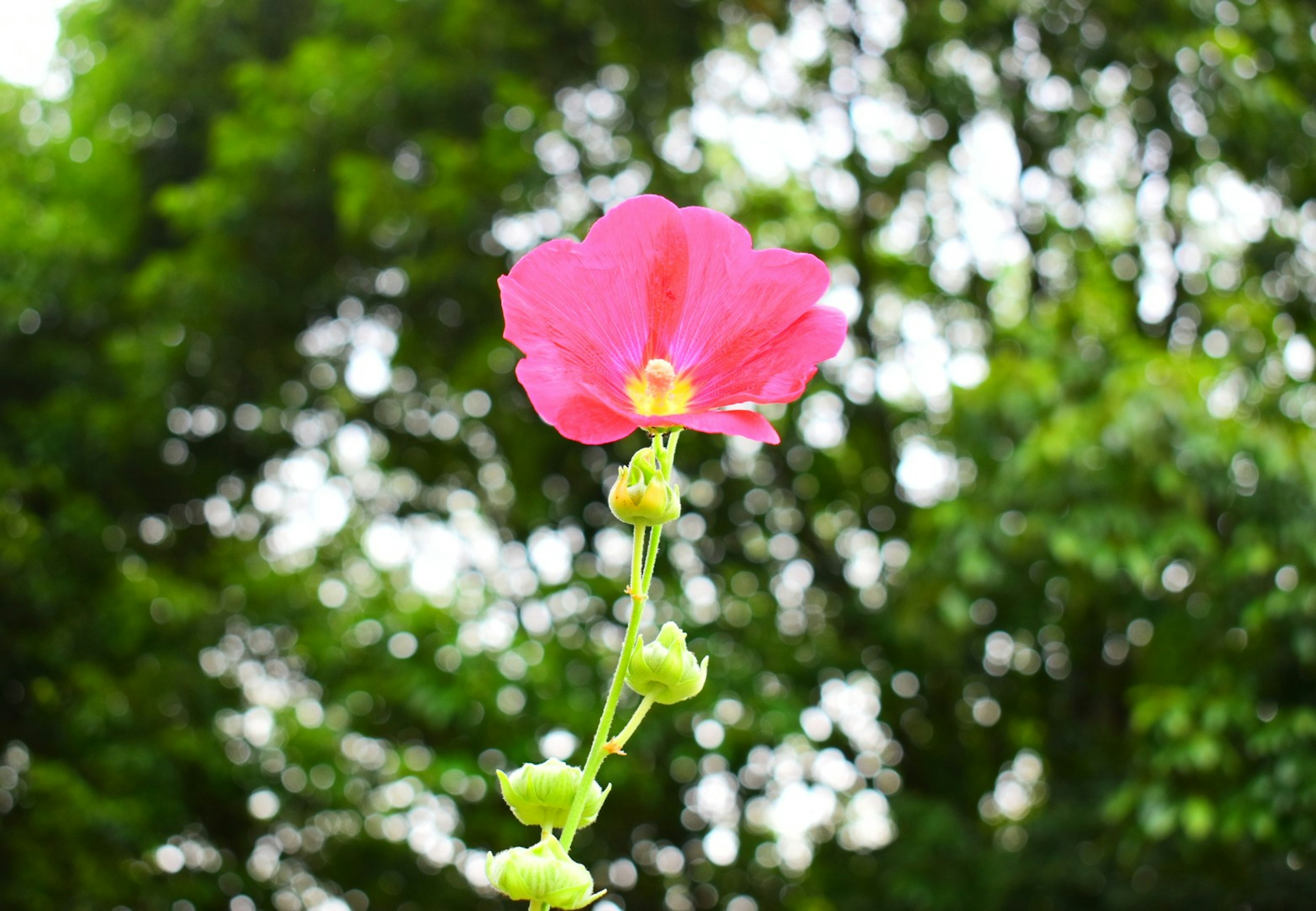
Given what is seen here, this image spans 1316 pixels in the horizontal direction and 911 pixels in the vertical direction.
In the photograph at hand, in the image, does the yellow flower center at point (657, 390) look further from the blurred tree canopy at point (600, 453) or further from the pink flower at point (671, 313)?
the blurred tree canopy at point (600, 453)

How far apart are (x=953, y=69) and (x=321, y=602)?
2.70 metres

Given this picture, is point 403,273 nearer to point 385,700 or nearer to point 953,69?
point 385,700

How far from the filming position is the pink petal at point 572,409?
41 centimetres

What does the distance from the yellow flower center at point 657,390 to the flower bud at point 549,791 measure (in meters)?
0.12

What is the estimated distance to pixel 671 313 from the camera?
446mm

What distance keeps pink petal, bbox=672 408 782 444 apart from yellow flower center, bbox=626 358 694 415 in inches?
1.2

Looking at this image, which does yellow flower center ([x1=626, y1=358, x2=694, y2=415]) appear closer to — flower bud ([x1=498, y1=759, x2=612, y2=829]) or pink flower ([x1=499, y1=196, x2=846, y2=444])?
pink flower ([x1=499, y1=196, x2=846, y2=444])

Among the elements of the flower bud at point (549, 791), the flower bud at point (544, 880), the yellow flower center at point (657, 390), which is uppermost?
→ the yellow flower center at point (657, 390)

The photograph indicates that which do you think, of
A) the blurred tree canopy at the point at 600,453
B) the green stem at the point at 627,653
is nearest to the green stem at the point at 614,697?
the green stem at the point at 627,653

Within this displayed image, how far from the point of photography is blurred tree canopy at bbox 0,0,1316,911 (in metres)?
3.28

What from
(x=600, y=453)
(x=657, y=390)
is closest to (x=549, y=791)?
(x=657, y=390)

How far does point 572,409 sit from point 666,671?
9 centimetres

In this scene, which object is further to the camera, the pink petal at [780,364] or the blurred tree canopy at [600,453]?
the blurred tree canopy at [600,453]

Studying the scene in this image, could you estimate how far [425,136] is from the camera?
3.63 metres
